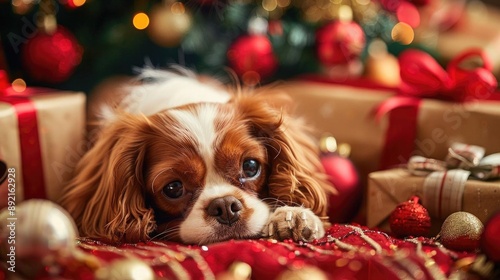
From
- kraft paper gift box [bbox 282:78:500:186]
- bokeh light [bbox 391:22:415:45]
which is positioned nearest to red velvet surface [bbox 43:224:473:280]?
kraft paper gift box [bbox 282:78:500:186]

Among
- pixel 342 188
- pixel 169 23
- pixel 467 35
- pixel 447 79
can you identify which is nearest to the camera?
pixel 342 188

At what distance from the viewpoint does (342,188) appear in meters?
1.92

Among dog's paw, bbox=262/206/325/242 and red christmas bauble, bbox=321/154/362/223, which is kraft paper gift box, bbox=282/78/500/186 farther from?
A: dog's paw, bbox=262/206/325/242

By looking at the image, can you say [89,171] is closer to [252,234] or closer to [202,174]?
[202,174]

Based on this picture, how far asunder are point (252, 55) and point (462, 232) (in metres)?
1.15

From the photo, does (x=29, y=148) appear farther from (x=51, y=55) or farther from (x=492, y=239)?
(x=492, y=239)

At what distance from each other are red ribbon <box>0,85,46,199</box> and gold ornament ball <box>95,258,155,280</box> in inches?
28.4

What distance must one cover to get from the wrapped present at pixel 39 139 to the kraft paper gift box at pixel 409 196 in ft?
3.01

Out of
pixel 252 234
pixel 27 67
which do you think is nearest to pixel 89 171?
pixel 252 234

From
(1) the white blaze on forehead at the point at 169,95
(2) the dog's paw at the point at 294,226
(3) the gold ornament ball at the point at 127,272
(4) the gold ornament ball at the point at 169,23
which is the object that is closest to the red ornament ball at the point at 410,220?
(2) the dog's paw at the point at 294,226

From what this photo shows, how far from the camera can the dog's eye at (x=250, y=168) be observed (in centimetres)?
168

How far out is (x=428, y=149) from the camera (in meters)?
1.96

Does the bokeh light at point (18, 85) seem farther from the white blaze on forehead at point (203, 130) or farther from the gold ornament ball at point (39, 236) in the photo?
the gold ornament ball at point (39, 236)

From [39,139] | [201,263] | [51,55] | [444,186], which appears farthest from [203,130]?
[51,55]
